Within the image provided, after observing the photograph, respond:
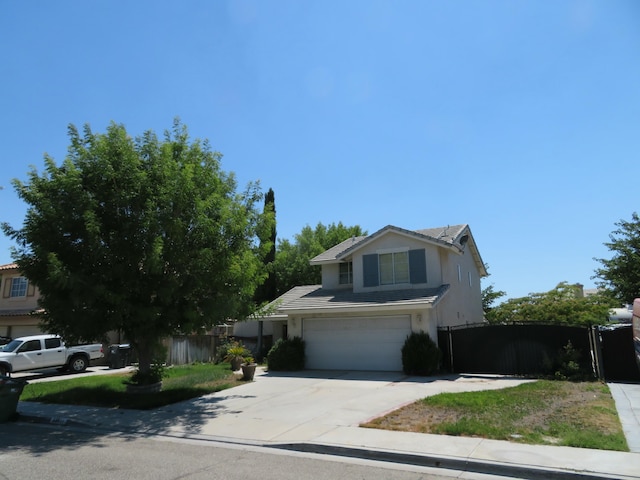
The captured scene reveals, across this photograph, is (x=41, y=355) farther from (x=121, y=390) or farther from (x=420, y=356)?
(x=420, y=356)

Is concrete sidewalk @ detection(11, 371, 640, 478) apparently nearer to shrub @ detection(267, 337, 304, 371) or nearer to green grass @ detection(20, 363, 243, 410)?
green grass @ detection(20, 363, 243, 410)

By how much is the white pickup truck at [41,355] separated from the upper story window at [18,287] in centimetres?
913

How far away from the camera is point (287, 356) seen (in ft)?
66.7

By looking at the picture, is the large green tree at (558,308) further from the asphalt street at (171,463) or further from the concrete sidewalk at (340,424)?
the asphalt street at (171,463)

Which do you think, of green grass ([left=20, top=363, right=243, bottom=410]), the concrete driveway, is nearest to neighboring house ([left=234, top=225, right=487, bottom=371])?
the concrete driveway

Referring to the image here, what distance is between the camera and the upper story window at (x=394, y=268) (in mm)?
21188

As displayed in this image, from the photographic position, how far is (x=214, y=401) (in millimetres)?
12859

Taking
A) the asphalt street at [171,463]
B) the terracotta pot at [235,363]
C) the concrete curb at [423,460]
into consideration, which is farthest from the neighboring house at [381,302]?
the asphalt street at [171,463]

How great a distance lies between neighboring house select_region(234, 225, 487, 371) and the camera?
19141 millimetres

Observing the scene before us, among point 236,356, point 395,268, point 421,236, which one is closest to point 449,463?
point 421,236

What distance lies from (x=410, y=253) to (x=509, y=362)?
6.21m

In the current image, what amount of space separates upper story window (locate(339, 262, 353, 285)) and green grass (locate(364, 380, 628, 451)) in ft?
37.0

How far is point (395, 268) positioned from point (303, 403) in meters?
10.5

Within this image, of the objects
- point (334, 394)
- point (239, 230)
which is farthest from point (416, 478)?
point (239, 230)
